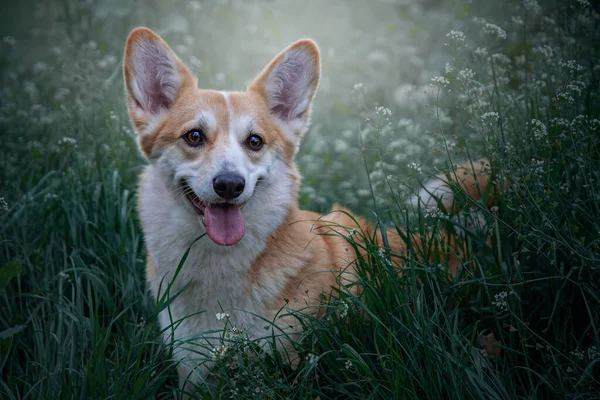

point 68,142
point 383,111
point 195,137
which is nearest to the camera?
point 383,111

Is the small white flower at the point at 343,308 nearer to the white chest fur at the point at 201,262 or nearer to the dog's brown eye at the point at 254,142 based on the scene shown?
the white chest fur at the point at 201,262

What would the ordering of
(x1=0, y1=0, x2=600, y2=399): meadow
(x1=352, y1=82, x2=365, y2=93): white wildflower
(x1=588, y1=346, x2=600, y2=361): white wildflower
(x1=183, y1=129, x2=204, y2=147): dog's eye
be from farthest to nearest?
1. (x1=352, y1=82, x2=365, y2=93): white wildflower
2. (x1=183, y1=129, x2=204, y2=147): dog's eye
3. (x1=0, y1=0, x2=600, y2=399): meadow
4. (x1=588, y1=346, x2=600, y2=361): white wildflower

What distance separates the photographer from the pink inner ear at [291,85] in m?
2.66

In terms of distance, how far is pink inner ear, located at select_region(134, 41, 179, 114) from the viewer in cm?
251

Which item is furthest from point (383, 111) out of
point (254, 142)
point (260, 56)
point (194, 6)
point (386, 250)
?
point (194, 6)

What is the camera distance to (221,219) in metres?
2.27

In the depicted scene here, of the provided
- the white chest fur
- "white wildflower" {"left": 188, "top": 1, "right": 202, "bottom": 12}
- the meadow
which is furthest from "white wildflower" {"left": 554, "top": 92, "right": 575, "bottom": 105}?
"white wildflower" {"left": 188, "top": 1, "right": 202, "bottom": 12}

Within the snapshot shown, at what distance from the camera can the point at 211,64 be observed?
545 centimetres

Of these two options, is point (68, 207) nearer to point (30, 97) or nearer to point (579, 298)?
point (30, 97)

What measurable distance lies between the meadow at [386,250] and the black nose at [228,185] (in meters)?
0.58

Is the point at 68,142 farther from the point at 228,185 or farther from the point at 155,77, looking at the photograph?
the point at 228,185

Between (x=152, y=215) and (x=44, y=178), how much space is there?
3.85 ft

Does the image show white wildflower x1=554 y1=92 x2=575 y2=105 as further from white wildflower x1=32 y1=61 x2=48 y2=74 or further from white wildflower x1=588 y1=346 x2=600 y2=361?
white wildflower x1=32 y1=61 x2=48 y2=74

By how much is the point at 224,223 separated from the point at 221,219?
0.02 meters
